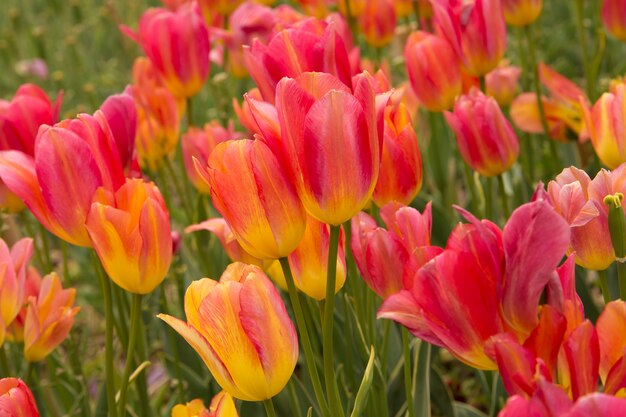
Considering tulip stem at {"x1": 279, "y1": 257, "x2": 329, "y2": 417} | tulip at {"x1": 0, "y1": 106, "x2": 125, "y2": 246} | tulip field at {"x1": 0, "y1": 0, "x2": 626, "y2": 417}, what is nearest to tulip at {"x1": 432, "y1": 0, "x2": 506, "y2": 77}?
tulip field at {"x1": 0, "y1": 0, "x2": 626, "y2": 417}

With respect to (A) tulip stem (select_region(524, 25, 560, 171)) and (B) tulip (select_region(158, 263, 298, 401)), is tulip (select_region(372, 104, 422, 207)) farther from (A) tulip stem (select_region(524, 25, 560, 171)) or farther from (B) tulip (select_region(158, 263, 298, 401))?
(A) tulip stem (select_region(524, 25, 560, 171))

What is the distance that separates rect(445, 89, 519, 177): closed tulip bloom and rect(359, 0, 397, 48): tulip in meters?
0.82

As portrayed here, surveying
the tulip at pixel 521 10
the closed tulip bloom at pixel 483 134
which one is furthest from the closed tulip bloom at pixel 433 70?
the tulip at pixel 521 10

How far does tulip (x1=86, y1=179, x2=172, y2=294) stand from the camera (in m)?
1.07

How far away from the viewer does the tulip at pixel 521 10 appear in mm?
1842

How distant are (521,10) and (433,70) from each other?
33 cm

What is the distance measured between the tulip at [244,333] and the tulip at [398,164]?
39 centimetres

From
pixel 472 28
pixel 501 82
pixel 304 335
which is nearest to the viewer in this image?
pixel 304 335

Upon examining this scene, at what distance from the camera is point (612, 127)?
1317 millimetres

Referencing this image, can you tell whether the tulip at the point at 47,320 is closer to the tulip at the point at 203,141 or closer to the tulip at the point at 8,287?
the tulip at the point at 8,287

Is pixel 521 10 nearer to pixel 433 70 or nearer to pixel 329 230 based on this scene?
pixel 433 70

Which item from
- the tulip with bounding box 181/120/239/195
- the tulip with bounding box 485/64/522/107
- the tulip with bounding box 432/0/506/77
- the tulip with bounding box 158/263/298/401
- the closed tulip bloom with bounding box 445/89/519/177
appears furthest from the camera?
the tulip with bounding box 485/64/522/107

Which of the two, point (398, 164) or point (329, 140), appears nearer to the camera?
point (329, 140)

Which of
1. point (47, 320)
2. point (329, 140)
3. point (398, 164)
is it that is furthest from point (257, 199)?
point (47, 320)
